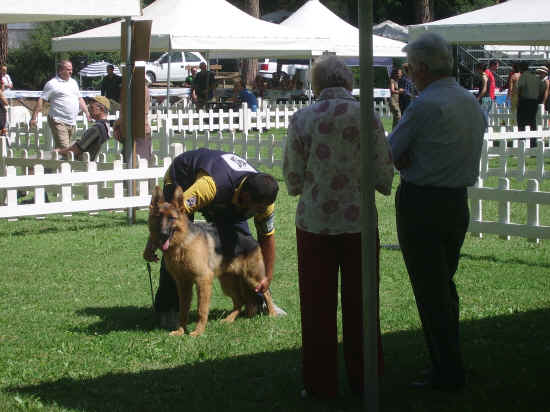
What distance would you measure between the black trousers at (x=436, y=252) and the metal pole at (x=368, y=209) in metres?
0.54

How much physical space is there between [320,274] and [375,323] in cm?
56

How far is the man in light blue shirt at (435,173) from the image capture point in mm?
4699

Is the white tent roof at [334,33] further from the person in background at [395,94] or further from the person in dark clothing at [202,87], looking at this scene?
the person in dark clothing at [202,87]

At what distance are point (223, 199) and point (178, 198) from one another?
13.0 inches

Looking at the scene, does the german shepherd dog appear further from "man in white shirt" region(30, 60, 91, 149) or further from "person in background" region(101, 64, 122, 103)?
"person in background" region(101, 64, 122, 103)

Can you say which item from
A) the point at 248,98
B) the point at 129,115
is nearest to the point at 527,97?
the point at 248,98

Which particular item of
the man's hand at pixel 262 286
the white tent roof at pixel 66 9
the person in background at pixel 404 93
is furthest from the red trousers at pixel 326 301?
the person in background at pixel 404 93

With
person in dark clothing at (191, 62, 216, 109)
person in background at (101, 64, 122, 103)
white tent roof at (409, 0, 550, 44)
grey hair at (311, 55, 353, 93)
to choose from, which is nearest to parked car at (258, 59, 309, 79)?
person in dark clothing at (191, 62, 216, 109)

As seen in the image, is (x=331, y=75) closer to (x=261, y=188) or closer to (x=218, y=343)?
(x=261, y=188)

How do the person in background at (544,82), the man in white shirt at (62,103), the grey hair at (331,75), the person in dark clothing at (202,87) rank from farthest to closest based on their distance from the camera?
1. the person in dark clothing at (202,87)
2. the person in background at (544,82)
3. the man in white shirt at (62,103)
4. the grey hair at (331,75)

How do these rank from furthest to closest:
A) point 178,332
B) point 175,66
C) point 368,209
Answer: point 175,66 < point 178,332 < point 368,209

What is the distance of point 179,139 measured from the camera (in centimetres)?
1834

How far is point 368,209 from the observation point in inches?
A: 164

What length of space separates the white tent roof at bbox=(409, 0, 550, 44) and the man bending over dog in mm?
6546
